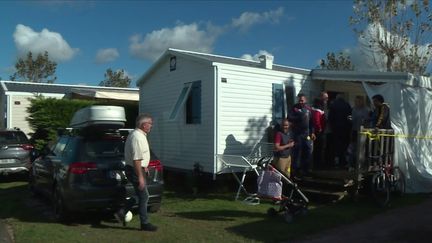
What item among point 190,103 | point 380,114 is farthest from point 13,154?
point 380,114

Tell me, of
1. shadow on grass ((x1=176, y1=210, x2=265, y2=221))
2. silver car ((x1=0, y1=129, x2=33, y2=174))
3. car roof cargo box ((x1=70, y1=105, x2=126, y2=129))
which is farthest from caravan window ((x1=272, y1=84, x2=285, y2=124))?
silver car ((x1=0, y1=129, x2=33, y2=174))

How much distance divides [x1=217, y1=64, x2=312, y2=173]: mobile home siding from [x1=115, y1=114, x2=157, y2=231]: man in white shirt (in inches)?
152

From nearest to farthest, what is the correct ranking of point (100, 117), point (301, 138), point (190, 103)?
point (301, 138)
point (100, 117)
point (190, 103)

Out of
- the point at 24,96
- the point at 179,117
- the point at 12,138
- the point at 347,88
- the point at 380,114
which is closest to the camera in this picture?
the point at 380,114

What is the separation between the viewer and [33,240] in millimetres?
7164

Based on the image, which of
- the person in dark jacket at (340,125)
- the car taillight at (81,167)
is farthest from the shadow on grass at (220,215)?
the person in dark jacket at (340,125)

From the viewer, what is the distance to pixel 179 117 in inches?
508

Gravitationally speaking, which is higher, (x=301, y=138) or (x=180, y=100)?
(x=180, y=100)

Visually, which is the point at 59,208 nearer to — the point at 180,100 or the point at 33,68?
the point at 180,100

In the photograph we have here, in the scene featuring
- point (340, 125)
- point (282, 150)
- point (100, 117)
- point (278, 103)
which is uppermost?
point (278, 103)

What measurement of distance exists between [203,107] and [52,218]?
14.9 ft

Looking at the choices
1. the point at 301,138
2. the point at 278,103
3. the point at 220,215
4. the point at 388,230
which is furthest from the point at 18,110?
the point at 388,230

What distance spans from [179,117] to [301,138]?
3681 millimetres

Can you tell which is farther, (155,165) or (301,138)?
(301,138)
